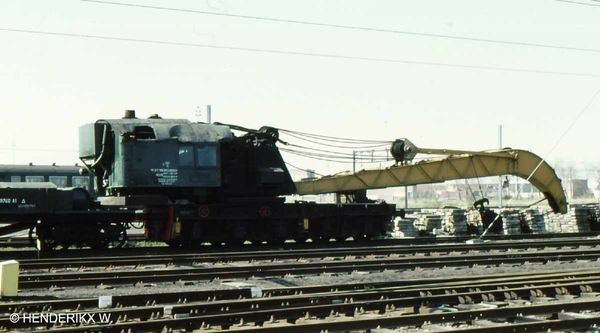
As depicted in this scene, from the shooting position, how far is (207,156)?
1972 centimetres

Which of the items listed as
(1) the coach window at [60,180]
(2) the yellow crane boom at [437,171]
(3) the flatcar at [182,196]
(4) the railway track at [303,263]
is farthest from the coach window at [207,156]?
(1) the coach window at [60,180]

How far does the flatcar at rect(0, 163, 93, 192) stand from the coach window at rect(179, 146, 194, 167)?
12.5 metres

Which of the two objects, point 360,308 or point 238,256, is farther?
point 238,256

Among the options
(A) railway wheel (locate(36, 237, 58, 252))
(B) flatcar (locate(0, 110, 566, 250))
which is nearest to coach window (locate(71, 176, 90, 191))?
(B) flatcar (locate(0, 110, 566, 250))

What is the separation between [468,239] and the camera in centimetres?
2367

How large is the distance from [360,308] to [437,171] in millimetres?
15307

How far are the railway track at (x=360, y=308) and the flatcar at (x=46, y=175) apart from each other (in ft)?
71.9

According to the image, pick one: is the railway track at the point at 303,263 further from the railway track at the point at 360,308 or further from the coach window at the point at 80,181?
the coach window at the point at 80,181

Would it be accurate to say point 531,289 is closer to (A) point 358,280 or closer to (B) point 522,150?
(A) point 358,280

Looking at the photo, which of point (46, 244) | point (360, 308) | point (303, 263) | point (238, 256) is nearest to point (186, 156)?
point (238, 256)

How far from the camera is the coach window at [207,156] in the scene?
19.6 metres

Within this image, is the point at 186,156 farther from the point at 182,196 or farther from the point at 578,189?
the point at 578,189

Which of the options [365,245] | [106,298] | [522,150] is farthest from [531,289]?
[522,150]

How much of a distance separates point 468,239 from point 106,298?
54.4 feet
